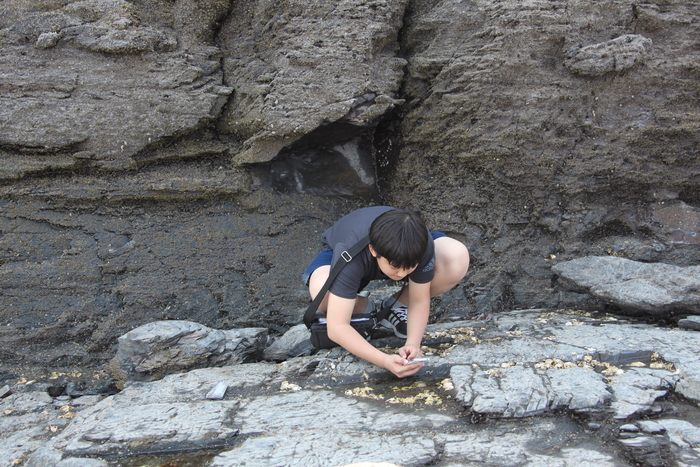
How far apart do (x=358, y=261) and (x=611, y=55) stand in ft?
7.24

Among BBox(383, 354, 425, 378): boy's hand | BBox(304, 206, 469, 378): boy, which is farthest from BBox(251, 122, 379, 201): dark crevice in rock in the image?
BBox(383, 354, 425, 378): boy's hand

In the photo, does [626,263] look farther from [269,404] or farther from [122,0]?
[122,0]

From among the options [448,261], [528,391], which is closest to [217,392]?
[448,261]

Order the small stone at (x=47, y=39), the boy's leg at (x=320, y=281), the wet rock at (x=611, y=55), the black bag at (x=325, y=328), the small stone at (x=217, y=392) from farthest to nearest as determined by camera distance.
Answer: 1. the wet rock at (x=611, y=55)
2. the small stone at (x=47, y=39)
3. the black bag at (x=325, y=328)
4. the boy's leg at (x=320, y=281)
5. the small stone at (x=217, y=392)

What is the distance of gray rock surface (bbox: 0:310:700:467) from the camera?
1828mm

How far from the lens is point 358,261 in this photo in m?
2.22

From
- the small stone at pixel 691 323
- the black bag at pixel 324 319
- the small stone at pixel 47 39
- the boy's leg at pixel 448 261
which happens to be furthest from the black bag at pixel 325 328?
the small stone at pixel 47 39

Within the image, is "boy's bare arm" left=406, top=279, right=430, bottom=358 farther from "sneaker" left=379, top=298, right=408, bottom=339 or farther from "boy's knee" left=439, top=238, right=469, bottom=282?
"sneaker" left=379, top=298, right=408, bottom=339

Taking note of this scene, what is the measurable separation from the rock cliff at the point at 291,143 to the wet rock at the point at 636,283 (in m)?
0.30

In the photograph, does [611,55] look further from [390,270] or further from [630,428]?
[630,428]

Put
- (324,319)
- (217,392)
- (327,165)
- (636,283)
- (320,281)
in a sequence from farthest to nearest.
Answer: (327,165)
(636,283)
(324,319)
(320,281)
(217,392)

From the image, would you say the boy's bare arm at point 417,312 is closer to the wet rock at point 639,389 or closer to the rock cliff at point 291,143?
the wet rock at point 639,389

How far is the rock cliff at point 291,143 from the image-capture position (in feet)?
9.89

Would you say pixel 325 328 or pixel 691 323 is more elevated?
pixel 325 328
